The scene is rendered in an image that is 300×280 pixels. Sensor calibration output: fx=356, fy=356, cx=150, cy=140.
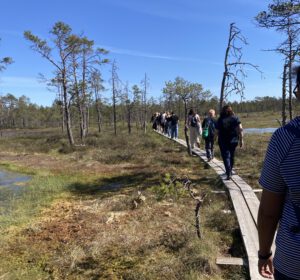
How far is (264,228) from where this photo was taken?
2006 mm

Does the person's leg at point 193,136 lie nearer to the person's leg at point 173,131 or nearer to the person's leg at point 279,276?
the person's leg at point 173,131

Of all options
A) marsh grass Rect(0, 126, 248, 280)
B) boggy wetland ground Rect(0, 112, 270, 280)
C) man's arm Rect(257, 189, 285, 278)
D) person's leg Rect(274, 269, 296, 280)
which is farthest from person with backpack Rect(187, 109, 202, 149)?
person's leg Rect(274, 269, 296, 280)

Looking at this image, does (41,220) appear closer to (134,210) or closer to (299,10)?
(134,210)

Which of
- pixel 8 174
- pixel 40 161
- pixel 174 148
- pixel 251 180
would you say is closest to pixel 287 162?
pixel 251 180

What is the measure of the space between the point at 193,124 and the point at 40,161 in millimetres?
9136

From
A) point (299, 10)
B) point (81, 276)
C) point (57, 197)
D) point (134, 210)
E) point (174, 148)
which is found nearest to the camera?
point (81, 276)

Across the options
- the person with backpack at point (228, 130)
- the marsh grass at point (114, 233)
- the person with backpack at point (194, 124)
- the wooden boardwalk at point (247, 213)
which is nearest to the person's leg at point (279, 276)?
the wooden boardwalk at point (247, 213)

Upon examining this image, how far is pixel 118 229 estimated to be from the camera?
23.1 feet

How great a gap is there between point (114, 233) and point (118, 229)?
0.30 meters

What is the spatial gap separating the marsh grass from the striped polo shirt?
295cm

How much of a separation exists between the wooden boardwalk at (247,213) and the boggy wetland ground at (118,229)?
8.2 inches

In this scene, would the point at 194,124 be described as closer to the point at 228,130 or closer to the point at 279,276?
the point at 228,130

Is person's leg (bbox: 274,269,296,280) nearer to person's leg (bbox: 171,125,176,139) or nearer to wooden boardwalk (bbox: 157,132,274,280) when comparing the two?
wooden boardwalk (bbox: 157,132,274,280)

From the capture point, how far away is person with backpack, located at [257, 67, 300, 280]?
1.76m
